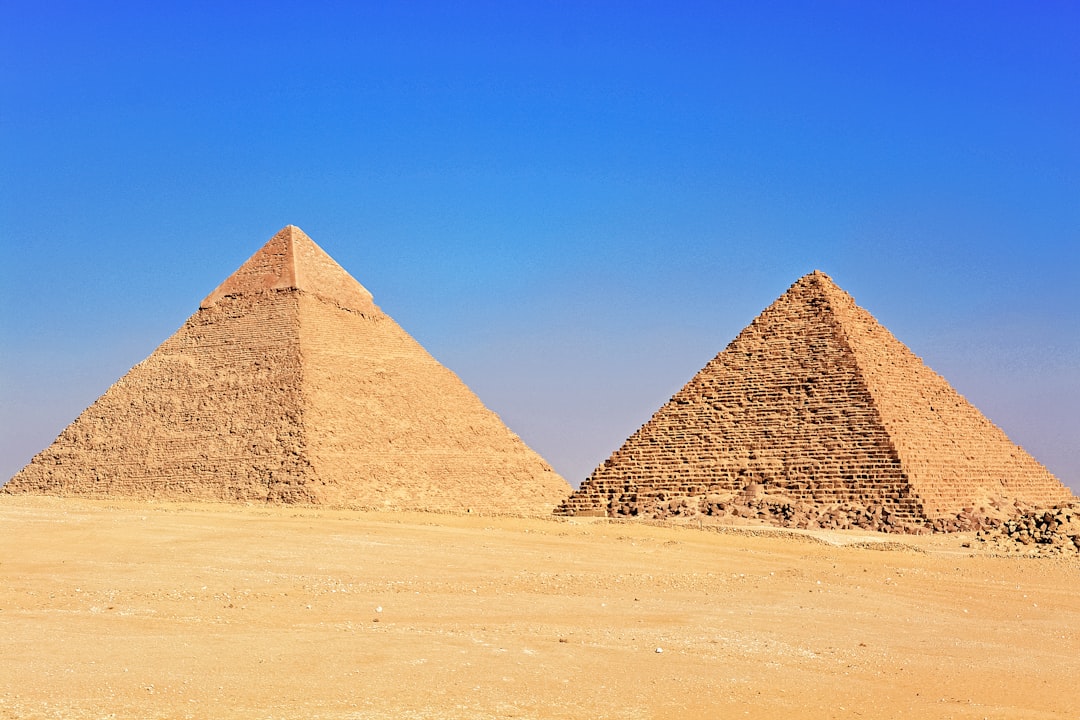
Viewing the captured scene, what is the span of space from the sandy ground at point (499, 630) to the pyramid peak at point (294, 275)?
30.0 meters

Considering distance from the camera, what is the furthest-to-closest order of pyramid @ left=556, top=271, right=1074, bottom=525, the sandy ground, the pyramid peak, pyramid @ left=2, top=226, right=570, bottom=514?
the pyramid peak, pyramid @ left=2, top=226, right=570, bottom=514, pyramid @ left=556, top=271, right=1074, bottom=525, the sandy ground

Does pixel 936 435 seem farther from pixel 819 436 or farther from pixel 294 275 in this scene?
pixel 294 275

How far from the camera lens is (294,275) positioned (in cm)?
4659

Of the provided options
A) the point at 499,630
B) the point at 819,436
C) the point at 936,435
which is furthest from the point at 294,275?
the point at 499,630

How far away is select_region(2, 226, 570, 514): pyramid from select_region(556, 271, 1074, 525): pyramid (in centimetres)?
931

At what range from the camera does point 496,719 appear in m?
6.67

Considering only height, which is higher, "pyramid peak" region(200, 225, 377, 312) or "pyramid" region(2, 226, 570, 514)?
"pyramid peak" region(200, 225, 377, 312)

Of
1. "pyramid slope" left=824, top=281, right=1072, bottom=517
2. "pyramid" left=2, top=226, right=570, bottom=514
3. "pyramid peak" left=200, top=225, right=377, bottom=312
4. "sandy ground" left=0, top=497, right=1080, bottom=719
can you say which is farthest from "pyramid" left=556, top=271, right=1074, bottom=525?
"pyramid peak" left=200, top=225, right=377, bottom=312

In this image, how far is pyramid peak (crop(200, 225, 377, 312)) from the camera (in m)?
47.1

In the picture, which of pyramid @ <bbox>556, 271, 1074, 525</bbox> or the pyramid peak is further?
the pyramid peak

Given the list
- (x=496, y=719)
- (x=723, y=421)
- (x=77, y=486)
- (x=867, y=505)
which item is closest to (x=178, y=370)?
(x=77, y=486)

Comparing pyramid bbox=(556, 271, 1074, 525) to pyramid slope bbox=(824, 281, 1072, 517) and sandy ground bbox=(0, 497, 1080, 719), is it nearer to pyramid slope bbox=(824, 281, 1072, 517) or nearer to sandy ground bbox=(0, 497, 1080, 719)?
pyramid slope bbox=(824, 281, 1072, 517)

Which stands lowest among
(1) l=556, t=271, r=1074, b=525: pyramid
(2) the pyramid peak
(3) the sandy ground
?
(3) the sandy ground

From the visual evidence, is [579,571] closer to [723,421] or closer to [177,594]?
[177,594]
